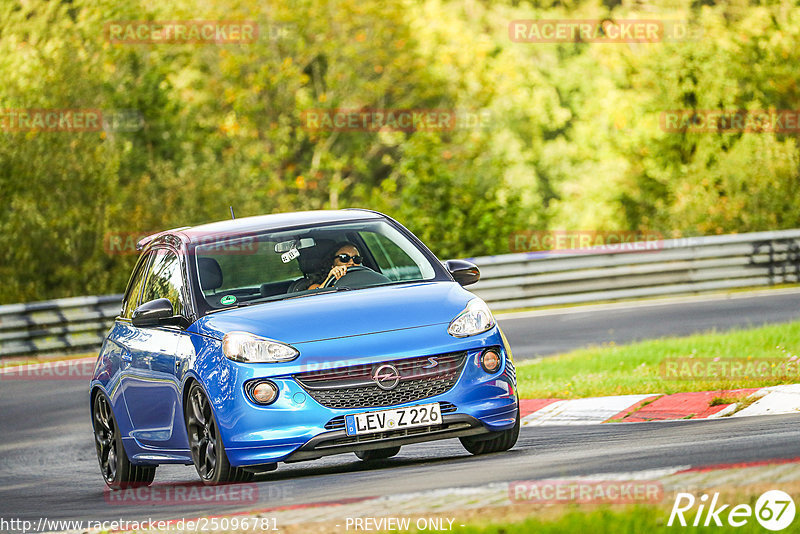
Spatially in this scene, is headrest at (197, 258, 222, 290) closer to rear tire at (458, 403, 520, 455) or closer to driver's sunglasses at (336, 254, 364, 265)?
driver's sunglasses at (336, 254, 364, 265)

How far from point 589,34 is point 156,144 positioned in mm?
21692

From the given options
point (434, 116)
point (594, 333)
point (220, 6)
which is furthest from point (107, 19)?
point (594, 333)

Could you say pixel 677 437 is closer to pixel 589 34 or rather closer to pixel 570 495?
pixel 570 495

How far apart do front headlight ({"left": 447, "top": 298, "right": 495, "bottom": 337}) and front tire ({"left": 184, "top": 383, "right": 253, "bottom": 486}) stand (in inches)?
59.0

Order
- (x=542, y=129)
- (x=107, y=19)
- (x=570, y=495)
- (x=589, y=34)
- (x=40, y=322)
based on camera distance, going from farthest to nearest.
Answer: (x=542, y=129), (x=589, y=34), (x=107, y=19), (x=40, y=322), (x=570, y=495)

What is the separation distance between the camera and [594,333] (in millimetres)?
19234

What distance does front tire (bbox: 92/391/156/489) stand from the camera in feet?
33.1

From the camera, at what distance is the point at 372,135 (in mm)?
46281

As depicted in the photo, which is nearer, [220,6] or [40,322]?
[40,322]

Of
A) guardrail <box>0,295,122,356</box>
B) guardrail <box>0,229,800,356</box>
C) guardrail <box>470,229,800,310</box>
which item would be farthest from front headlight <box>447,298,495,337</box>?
guardrail <box>470,229,800,310</box>

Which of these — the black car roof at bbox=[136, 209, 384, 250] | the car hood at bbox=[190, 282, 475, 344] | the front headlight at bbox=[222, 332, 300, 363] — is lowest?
the front headlight at bbox=[222, 332, 300, 363]

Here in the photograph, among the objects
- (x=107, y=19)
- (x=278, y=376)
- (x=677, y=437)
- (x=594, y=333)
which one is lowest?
(x=594, y=333)

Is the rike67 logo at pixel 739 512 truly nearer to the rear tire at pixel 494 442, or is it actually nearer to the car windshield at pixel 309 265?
the rear tire at pixel 494 442

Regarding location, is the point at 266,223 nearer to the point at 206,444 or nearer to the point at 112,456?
the point at 206,444
